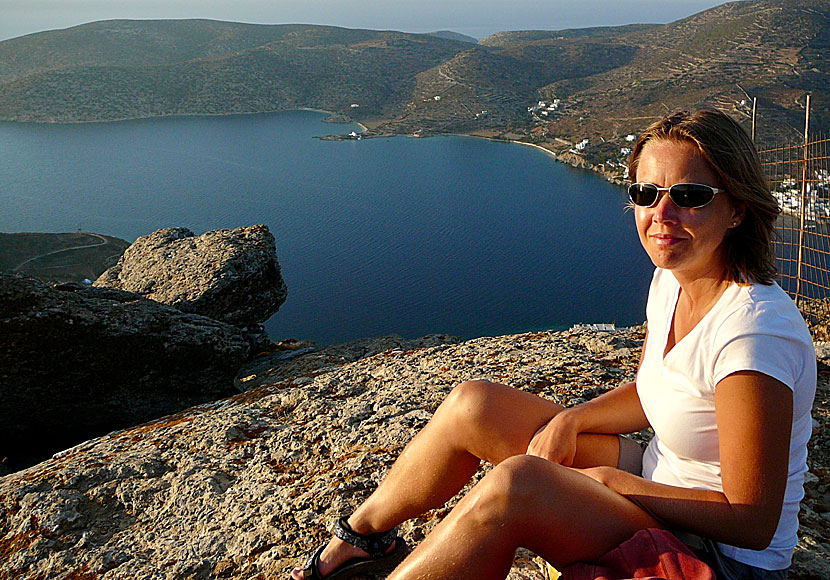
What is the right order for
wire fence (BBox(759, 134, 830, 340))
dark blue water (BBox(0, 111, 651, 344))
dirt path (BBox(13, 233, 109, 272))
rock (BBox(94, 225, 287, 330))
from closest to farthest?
wire fence (BBox(759, 134, 830, 340)) < rock (BBox(94, 225, 287, 330)) < dirt path (BBox(13, 233, 109, 272)) < dark blue water (BBox(0, 111, 651, 344))

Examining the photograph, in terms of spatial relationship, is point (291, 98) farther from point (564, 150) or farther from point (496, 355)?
point (496, 355)

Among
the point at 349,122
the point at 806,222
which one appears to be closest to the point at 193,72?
the point at 349,122

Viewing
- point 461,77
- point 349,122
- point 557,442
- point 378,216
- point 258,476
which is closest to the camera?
point 557,442

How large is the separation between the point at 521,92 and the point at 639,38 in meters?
29.0

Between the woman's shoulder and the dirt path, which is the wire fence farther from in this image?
the dirt path

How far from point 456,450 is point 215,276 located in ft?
15.5

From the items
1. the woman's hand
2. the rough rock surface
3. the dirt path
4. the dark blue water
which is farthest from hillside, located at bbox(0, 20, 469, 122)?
the woman's hand

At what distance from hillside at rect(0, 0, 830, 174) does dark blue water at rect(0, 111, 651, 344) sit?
7811mm

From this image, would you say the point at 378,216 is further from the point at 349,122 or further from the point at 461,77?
the point at 461,77

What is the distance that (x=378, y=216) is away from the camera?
36.2 metres

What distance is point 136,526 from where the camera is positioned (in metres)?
2.29

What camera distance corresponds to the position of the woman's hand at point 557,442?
1737mm

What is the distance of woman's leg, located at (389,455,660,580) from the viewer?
136 cm

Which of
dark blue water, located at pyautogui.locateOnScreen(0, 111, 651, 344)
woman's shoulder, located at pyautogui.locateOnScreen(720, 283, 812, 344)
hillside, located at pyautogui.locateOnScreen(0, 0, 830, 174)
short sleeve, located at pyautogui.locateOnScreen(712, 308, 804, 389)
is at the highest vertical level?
hillside, located at pyautogui.locateOnScreen(0, 0, 830, 174)
